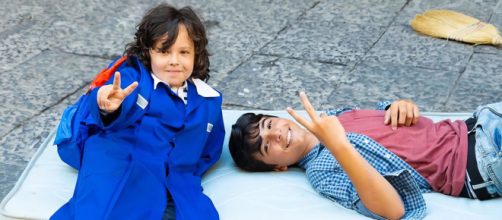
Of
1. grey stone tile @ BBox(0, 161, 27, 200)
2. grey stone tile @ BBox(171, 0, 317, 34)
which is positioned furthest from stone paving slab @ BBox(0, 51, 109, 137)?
grey stone tile @ BBox(171, 0, 317, 34)

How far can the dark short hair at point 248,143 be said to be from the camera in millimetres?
2740

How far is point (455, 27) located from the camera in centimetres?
463

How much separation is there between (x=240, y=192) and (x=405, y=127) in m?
0.61

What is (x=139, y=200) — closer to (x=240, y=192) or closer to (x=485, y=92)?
(x=240, y=192)

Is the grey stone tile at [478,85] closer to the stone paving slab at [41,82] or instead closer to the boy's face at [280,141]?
the boy's face at [280,141]

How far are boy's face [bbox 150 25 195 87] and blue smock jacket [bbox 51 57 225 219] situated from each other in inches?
1.6

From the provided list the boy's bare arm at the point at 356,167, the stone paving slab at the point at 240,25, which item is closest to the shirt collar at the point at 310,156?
the boy's bare arm at the point at 356,167

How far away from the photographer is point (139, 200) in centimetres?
240

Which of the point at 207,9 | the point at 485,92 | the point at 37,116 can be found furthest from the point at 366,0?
the point at 37,116

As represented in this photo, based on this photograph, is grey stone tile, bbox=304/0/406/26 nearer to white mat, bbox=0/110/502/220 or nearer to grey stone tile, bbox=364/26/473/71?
grey stone tile, bbox=364/26/473/71

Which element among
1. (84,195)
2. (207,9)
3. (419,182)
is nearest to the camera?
(84,195)

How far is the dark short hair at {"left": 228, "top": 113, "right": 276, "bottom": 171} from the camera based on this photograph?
2.74m

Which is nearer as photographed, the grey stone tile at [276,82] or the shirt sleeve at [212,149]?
the shirt sleeve at [212,149]

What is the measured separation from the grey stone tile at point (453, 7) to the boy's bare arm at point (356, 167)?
8.74 ft
